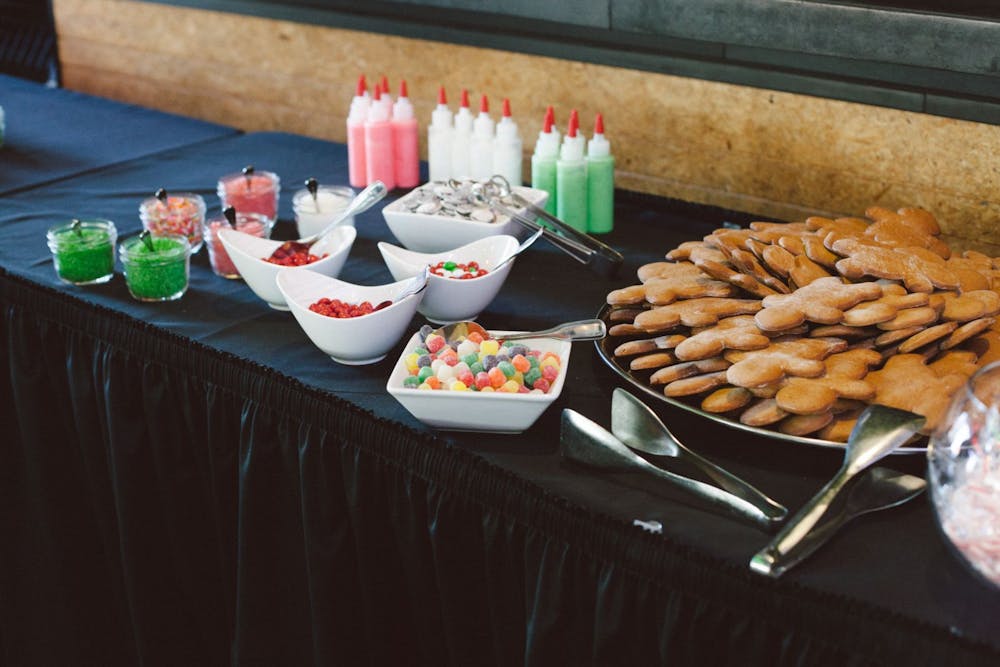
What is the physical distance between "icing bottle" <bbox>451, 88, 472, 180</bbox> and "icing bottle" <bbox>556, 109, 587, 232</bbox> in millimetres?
223

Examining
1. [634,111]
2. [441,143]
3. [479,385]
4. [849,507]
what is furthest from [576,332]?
[634,111]

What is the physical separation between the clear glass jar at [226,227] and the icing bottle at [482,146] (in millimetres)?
422

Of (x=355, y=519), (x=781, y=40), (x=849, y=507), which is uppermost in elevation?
(x=781, y=40)

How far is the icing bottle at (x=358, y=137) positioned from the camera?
1.98 meters

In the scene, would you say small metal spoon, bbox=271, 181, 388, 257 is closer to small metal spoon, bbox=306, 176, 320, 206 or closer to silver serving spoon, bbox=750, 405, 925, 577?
small metal spoon, bbox=306, 176, 320, 206

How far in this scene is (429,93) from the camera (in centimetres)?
239

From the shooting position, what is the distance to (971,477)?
844 millimetres

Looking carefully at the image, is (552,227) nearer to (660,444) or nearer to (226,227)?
(226,227)

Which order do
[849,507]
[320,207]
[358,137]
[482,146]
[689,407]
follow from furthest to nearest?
[358,137] → [482,146] → [320,207] → [689,407] → [849,507]

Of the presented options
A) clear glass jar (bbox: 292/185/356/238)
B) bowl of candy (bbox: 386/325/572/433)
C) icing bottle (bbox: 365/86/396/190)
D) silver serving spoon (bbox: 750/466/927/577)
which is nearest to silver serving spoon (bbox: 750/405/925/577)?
silver serving spoon (bbox: 750/466/927/577)

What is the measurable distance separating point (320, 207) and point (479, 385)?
762mm

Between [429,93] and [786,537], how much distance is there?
1.69 meters

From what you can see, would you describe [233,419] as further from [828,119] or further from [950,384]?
[828,119]

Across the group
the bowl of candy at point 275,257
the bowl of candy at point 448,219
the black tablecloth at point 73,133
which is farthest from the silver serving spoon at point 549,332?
the black tablecloth at point 73,133
